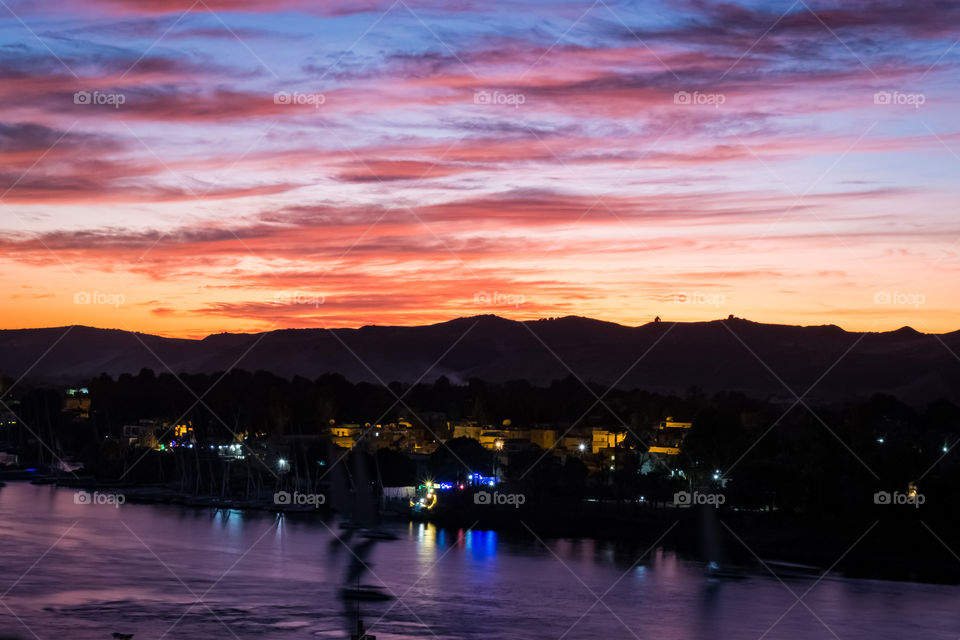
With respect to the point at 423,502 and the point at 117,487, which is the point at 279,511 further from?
the point at 117,487

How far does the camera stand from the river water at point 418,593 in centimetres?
1809

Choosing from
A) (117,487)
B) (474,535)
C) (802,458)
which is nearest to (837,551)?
(802,458)
